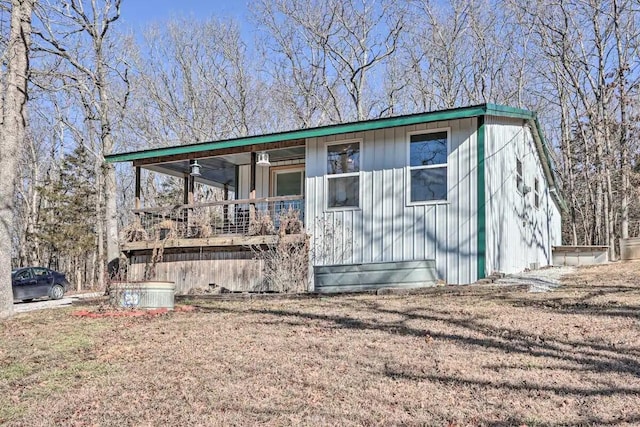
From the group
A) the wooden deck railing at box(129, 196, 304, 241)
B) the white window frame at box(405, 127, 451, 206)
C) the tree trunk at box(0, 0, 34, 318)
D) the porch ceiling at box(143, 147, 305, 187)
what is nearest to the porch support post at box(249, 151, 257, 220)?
the wooden deck railing at box(129, 196, 304, 241)

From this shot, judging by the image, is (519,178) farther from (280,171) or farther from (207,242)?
(207,242)

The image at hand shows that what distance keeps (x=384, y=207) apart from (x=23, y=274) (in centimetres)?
1176

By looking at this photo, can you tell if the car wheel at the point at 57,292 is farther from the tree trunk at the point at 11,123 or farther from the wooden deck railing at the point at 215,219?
the tree trunk at the point at 11,123

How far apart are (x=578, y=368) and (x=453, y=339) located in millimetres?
1228

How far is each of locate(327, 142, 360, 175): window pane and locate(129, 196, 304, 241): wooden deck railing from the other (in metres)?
0.96

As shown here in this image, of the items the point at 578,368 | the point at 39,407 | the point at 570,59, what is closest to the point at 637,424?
the point at 578,368

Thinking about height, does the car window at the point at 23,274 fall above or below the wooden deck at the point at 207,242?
below

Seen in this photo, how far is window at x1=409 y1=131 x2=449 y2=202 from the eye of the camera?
9.66m

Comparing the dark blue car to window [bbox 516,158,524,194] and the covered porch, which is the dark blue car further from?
window [bbox 516,158,524,194]

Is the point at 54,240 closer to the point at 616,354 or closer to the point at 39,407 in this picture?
the point at 39,407

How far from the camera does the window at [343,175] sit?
10438 mm

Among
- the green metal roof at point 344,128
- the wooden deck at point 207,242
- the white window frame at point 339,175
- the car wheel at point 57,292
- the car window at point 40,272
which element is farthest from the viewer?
the car wheel at point 57,292

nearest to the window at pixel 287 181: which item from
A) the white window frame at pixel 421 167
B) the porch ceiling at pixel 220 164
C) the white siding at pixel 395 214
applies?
the porch ceiling at pixel 220 164

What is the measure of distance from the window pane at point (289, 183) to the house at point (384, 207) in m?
0.60
